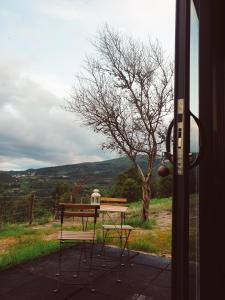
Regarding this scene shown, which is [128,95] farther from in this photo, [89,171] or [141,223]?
[89,171]

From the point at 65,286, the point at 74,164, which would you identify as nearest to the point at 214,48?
the point at 65,286

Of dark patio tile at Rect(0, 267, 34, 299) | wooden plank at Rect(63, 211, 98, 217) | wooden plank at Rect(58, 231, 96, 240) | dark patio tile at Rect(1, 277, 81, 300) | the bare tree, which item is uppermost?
the bare tree

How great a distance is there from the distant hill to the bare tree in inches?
119

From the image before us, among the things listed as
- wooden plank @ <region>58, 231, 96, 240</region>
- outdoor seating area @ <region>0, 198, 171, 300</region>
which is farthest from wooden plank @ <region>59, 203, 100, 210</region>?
wooden plank @ <region>58, 231, 96, 240</region>

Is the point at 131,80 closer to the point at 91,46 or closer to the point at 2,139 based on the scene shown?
the point at 91,46

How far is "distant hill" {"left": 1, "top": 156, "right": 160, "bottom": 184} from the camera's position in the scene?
11242mm

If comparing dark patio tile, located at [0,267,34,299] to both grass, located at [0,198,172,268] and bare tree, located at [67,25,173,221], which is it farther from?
bare tree, located at [67,25,173,221]

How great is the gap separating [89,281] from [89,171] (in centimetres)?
957

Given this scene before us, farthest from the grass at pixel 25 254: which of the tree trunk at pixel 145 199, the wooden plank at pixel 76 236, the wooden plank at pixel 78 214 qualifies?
the tree trunk at pixel 145 199

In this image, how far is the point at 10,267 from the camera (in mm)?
3295

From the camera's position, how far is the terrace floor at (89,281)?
8.48ft

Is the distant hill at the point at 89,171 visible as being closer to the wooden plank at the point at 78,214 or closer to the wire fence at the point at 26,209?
the wire fence at the point at 26,209

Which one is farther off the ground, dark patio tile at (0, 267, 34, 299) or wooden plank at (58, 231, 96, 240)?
wooden plank at (58, 231, 96, 240)

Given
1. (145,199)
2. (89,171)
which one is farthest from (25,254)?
(89,171)
